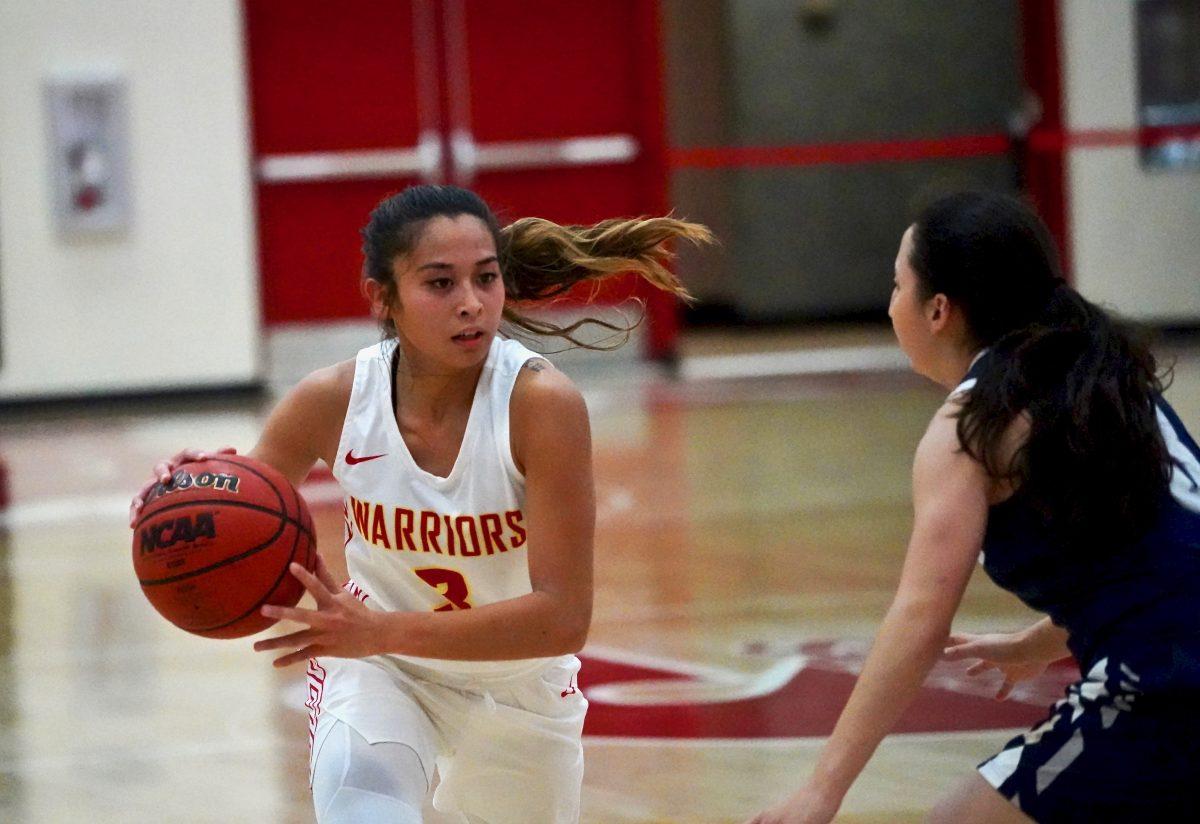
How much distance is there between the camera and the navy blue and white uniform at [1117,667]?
2.23 meters

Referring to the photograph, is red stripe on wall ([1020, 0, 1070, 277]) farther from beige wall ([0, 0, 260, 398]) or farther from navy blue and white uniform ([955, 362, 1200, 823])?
navy blue and white uniform ([955, 362, 1200, 823])

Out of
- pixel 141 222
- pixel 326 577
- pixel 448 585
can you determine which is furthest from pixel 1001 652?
pixel 141 222

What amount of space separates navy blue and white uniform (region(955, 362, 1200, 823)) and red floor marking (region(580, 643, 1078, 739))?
1.82 m

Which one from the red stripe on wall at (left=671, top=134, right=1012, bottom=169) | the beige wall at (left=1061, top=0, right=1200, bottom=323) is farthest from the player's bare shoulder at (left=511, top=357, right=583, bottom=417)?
the beige wall at (left=1061, top=0, right=1200, bottom=323)

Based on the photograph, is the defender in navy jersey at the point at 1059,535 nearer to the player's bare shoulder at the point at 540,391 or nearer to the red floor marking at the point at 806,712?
the player's bare shoulder at the point at 540,391

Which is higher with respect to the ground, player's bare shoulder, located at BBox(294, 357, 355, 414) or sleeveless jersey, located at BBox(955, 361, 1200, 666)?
player's bare shoulder, located at BBox(294, 357, 355, 414)

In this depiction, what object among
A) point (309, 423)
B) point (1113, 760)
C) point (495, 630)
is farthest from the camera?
point (309, 423)

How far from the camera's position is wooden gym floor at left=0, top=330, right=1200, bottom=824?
381 centimetres

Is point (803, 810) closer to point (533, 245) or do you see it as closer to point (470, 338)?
point (470, 338)

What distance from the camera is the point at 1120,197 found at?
513 inches

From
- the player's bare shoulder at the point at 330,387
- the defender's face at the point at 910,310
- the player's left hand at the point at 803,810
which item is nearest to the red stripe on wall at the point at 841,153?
the player's bare shoulder at the point at 330,387

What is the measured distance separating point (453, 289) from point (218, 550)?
1.72ft

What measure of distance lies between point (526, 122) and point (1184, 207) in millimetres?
4791

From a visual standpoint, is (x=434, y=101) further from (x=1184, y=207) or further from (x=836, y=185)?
(x=1184, y=207)
